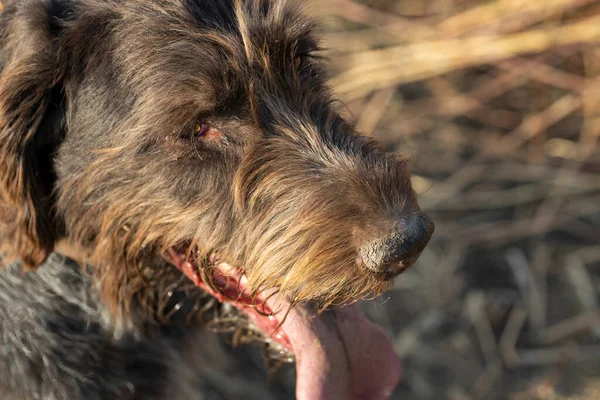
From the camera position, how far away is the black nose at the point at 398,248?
8.18 feet

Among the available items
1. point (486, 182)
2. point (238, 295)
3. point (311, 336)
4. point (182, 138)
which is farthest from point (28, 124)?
point (486, 182)

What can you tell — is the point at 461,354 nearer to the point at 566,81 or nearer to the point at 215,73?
the point at 566,81

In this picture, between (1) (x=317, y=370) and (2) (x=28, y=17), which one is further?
(1) (x=317, y=370)

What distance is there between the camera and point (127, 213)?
2.90 metres

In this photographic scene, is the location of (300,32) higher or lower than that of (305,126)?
higher

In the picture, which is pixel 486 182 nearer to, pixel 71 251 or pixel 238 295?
pixel 238 295

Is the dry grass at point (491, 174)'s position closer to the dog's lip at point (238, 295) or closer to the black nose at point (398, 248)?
the dog's lip at point (238, 295)

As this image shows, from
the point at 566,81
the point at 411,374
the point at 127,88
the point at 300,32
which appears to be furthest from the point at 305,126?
the point at 566,81

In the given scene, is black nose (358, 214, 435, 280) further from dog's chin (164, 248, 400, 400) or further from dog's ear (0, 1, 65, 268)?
dog's ear (0, 1, 65, 268)

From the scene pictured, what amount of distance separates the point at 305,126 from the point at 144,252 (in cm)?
74

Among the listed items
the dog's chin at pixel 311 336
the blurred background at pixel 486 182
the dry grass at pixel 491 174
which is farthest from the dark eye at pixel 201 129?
the dry grass at pixel 491 174

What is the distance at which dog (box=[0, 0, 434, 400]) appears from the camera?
2639 mm

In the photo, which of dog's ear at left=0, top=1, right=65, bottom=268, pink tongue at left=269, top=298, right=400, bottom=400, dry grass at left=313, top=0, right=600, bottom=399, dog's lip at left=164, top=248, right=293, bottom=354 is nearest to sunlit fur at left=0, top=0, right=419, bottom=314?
dog's ear at left=0, top=1, right=65, bottom=268

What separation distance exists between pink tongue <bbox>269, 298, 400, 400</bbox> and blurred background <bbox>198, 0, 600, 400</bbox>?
34.9 inches
